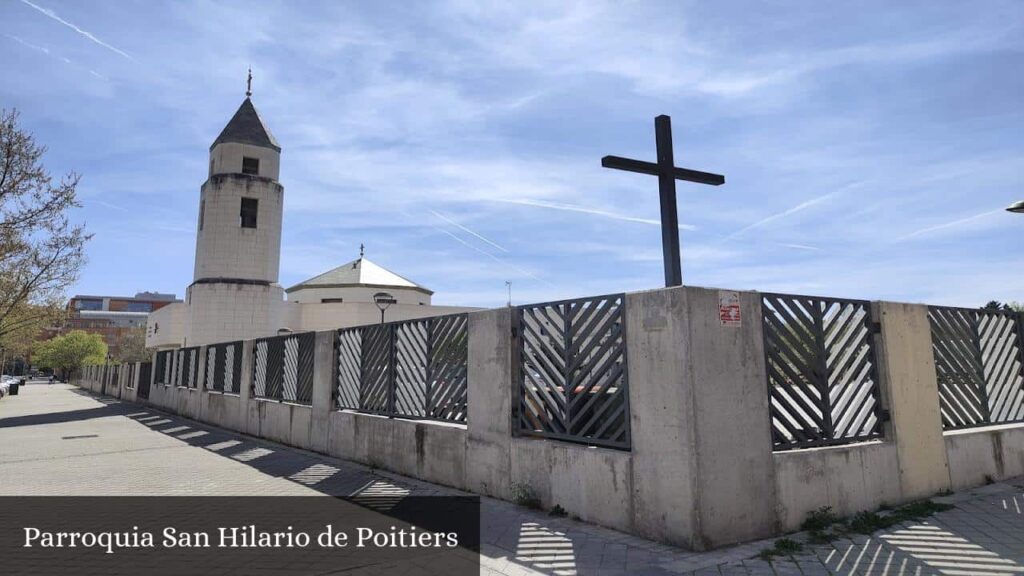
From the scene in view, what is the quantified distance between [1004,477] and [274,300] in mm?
34595

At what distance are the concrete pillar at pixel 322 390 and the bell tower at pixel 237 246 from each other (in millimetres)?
25249

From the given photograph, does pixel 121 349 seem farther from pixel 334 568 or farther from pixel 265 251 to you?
pixel 334 568

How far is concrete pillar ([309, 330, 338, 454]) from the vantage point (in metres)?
10.1

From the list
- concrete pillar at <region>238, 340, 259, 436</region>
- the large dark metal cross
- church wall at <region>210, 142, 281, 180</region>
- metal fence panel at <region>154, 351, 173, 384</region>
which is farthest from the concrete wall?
church wall at <region>210, 142, 281, 180</region>

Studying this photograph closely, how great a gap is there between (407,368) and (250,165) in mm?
31823

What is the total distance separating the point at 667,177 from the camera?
804 centimetres

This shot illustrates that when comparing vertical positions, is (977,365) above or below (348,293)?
below

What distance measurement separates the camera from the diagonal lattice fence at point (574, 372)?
5.34 m

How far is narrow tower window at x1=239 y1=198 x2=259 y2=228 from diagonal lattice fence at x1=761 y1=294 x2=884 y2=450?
34163 millimetres

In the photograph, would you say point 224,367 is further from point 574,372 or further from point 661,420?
point 661,420

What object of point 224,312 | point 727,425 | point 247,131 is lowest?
point 727,425

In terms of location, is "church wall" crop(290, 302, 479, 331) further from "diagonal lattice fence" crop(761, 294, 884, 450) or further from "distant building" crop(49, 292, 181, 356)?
"distant building" crop(49, 292, 181, 356)

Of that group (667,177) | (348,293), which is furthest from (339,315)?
(667,177)

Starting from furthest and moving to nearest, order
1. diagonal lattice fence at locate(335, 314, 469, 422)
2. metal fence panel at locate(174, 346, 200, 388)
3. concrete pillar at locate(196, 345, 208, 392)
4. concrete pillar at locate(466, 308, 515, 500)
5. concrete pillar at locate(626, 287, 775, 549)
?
metal fence panel at locate(174, 346, 200, 388), concrete pillar at locate(196, 345, 208, 392), diagonal lattice fence at locate(335, 314, 469, 422), concrete pillar at locate(466, 308, 515, 500), concrete pillar at locate(626, 287, 775, 549)
